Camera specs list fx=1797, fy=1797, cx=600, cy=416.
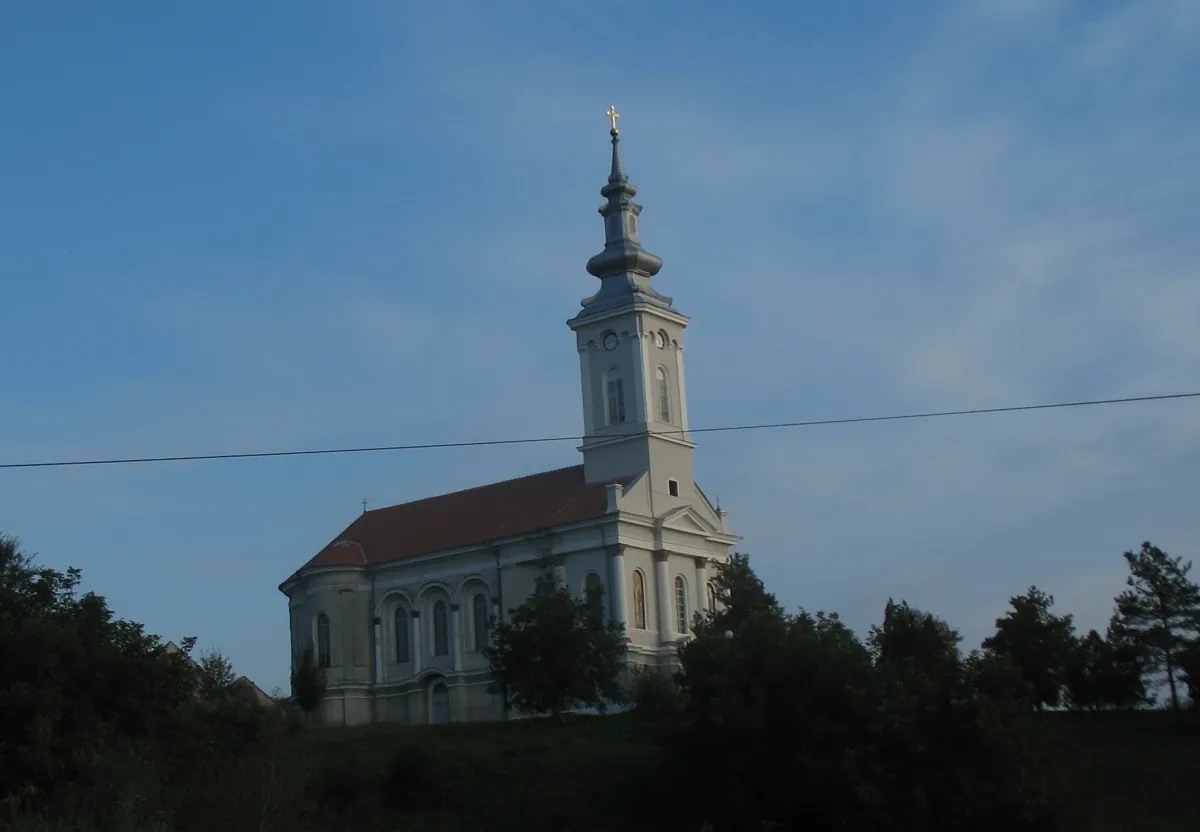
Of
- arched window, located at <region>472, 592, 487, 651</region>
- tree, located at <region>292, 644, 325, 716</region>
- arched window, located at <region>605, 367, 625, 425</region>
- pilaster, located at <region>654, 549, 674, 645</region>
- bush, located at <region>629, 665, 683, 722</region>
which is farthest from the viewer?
arched window, located at <region>605, 367, 625, 425</region>

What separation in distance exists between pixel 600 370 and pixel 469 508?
24.8 feet

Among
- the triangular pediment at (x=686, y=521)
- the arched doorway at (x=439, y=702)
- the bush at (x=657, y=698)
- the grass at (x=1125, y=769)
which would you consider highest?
the triangular pediment at (x=686, y=521)

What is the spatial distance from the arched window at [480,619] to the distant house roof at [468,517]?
2.16 meters

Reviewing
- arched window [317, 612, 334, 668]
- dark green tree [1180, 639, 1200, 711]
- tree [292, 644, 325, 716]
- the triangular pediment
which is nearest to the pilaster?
the triangular pediment

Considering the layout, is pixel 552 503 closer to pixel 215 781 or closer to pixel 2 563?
pixel 2 563

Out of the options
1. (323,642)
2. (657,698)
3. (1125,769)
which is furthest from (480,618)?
(1125,769)

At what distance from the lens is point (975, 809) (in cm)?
4194

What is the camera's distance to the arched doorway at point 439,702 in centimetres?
6606

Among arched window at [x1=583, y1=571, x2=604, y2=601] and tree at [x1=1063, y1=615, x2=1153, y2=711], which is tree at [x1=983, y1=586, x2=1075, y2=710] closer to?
tree at [x1=1063, y1=615, x2=1153, y2=711]

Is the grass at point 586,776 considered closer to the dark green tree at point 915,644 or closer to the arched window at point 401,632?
the dark green tree at point 915,644

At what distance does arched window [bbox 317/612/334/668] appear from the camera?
225ft

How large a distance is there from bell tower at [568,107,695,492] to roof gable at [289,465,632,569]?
1342 millimetres

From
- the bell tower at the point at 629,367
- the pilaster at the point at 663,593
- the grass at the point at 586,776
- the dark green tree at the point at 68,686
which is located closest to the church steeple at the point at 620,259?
the bell tower at the point at 629,367

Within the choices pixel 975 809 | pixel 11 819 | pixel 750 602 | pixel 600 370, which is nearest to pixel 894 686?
pixel 975 809
